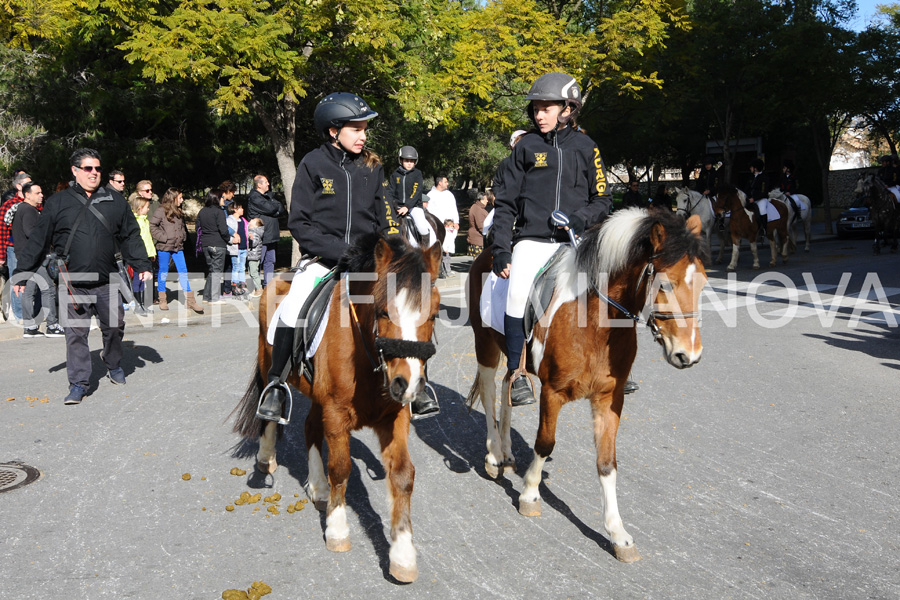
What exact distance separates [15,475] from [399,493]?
133 inches

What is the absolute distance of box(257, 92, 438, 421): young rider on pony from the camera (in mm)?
4742

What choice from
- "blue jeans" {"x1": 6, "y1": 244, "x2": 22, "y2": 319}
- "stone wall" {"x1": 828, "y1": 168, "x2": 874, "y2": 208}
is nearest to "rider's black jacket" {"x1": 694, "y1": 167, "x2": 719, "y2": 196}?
"blue jeans" {"x1": 6, "y1": 244, "x2": 22, "y2": 319}

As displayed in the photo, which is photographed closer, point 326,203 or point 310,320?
point 310,320

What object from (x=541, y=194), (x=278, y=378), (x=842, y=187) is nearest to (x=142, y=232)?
(x=278, y=378)

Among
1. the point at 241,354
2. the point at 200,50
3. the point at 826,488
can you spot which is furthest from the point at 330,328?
the point at 200,50

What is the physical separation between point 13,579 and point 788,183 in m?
21.2

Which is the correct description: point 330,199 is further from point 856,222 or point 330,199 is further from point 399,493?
point 856,222

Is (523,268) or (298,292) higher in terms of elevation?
(523,268)

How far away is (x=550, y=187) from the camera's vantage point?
5.22 meters

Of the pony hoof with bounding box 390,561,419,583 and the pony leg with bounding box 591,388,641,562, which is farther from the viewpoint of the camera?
the pony leg with bounding box 591,388,641,562

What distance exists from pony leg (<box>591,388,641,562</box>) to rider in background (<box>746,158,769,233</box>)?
50.8 feet

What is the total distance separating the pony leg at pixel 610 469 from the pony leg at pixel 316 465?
1.83 meters

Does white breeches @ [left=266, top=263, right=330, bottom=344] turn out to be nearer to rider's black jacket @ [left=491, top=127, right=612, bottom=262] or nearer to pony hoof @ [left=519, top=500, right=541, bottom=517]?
rider's black jacket @ [left=491, top=127, right=612, bottom=262]

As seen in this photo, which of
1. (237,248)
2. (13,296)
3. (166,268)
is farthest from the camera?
(237,248)
